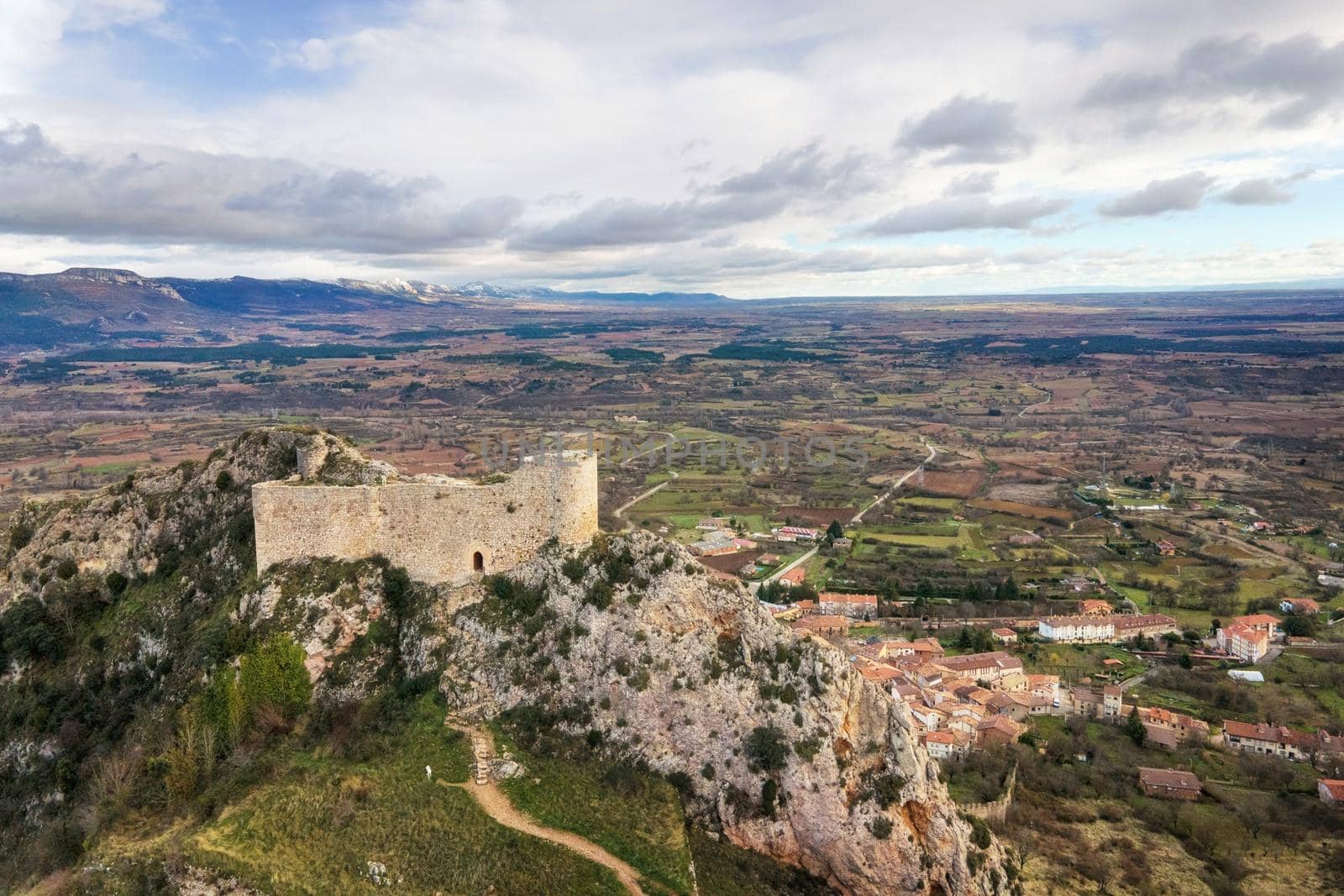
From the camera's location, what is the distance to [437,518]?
31.2 meters

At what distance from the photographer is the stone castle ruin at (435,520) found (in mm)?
31188

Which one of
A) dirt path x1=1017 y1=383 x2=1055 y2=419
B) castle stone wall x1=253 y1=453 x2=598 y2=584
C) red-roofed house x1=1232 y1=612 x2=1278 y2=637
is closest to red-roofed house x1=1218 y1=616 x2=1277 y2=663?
red-roofed house x1=1232 y1=612 x2=1278 y2=637

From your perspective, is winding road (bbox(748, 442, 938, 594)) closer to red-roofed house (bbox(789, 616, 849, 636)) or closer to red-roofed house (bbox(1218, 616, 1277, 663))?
red-roofed house (bbox(789, 616, 849, 636))

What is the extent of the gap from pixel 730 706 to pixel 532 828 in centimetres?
769

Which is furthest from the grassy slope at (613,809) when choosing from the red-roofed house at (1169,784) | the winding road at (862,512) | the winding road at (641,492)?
the winding road at (641,492)

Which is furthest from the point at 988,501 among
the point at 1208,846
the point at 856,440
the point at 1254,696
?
the point at 1208,846

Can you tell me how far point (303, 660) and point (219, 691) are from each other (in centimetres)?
266

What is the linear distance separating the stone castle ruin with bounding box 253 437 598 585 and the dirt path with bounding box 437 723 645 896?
7.78 meters

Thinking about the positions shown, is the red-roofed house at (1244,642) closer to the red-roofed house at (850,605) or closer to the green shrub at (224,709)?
the red-roofed house at (850,605)

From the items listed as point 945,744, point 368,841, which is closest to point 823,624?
point 945,744

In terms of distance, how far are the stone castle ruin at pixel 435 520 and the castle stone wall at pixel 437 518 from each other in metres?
0.03

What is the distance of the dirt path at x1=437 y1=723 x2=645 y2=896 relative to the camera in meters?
24.7

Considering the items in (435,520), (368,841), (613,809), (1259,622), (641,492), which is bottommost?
(1259,622)

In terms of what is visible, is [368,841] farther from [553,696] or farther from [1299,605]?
[1299,605]
